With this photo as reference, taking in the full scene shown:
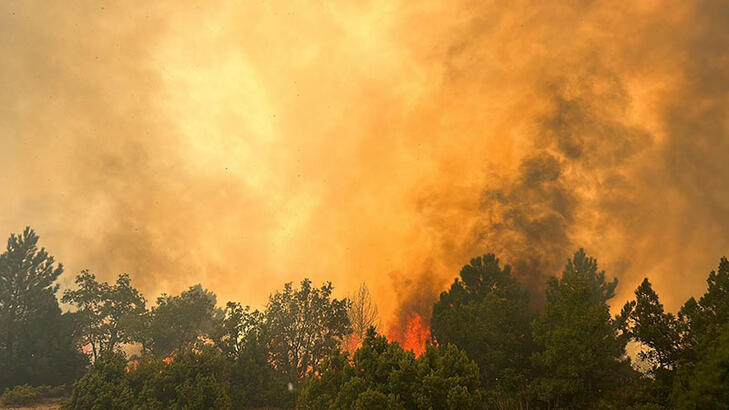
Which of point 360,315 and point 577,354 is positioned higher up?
point 360,315

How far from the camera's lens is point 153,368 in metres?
25.5

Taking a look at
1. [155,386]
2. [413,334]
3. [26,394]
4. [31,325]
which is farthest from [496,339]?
[31,325]

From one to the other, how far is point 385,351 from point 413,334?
119 ft

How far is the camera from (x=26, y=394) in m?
30.7

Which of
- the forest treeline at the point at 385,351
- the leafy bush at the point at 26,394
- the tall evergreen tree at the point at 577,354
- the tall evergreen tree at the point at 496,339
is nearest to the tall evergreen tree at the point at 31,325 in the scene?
the forest treeline at the point at 385,351

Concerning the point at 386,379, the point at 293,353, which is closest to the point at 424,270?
the point at 293,353

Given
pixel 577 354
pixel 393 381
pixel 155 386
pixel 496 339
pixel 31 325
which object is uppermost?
pixel 496 339

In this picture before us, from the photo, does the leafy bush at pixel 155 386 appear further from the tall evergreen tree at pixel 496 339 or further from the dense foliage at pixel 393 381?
the tall evergreen tree at pixel 496 339

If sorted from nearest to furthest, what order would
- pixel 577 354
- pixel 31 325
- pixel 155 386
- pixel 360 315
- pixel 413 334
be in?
pixel 577 354 < pixel 155 386 < pixel 31 325 < pixel 413 334 < pixel 360 315

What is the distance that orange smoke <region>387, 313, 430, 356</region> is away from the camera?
159 ft

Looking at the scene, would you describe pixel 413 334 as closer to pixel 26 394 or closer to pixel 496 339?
pixel 496 339

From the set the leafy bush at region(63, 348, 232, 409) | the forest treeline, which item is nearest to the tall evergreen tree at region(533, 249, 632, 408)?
the forest treeline

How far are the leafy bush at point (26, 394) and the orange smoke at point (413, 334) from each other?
35160 mm

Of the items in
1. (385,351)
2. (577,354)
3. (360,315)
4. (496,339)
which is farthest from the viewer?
(360,315)
